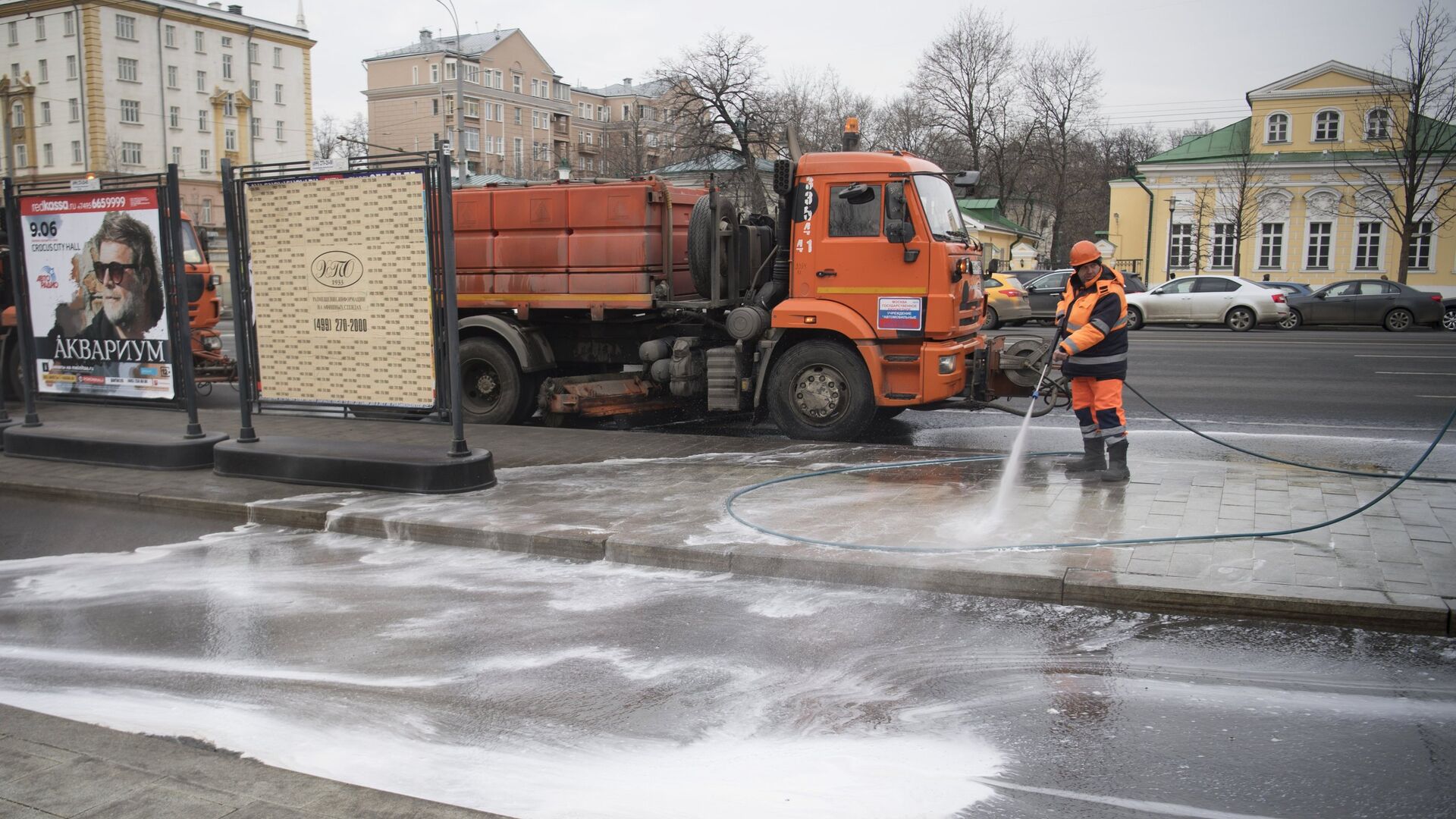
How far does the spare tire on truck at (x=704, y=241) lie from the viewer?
35.4 feet

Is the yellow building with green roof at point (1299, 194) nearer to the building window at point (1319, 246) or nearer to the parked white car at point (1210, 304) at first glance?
the building window at point (1319, 246)

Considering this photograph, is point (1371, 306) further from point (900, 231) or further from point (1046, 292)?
point (900, 231)

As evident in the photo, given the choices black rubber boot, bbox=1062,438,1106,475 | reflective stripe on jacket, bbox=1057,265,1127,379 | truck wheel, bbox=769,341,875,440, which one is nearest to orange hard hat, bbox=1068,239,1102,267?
reflective stripe on jacket, bbox=1057,265,1127,379

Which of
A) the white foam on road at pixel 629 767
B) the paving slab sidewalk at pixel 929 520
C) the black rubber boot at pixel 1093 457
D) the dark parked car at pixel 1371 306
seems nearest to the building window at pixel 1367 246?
the dark parked car at pixel 1371 306

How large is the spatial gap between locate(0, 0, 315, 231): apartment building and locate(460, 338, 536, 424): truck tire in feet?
105

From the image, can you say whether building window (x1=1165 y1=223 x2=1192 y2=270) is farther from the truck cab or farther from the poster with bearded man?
the poster with bearded man

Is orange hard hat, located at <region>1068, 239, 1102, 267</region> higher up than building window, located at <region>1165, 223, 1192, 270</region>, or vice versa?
building window, located at <region>1165, 223, 1192, 270</region>

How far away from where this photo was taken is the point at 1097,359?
8180 millimetres

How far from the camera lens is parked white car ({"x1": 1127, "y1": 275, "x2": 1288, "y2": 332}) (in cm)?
2892

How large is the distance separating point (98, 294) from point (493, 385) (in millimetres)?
4120

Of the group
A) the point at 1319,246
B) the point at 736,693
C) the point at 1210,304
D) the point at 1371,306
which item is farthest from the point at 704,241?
the point at 1319,246

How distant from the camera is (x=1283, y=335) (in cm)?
2583

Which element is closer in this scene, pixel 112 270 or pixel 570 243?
pixel 112 270

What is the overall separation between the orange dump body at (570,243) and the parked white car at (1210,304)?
68.8ft
